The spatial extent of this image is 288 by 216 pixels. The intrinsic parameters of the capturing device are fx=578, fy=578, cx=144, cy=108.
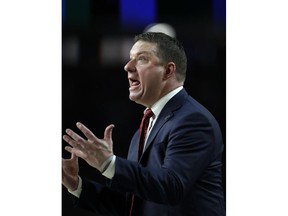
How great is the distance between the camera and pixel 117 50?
2.67 metres

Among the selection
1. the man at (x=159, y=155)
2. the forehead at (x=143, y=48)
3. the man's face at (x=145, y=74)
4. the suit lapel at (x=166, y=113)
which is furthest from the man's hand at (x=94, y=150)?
the forehead at (x=143, y=48)

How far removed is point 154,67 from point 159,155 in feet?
1.34

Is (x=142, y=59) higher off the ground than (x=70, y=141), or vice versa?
(x=142, y=59)

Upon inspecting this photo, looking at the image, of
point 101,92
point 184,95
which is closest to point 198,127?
point 184,95

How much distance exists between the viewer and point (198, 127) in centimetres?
243

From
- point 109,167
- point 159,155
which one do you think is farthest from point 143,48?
point 109,167

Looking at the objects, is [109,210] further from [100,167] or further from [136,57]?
[136,57]

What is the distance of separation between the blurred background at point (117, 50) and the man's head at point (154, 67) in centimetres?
4

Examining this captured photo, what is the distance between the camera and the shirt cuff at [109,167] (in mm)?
2268

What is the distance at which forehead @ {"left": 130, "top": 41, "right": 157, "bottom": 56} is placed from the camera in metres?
2.57

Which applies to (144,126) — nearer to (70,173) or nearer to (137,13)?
(70,173)

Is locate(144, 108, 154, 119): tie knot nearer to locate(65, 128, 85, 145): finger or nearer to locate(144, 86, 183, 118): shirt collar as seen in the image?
locate(144, 86, 183, 118): shirt collar

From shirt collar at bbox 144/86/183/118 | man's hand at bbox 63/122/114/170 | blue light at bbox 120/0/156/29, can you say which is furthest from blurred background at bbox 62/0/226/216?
man's hand at bbox 63/122/114/170
